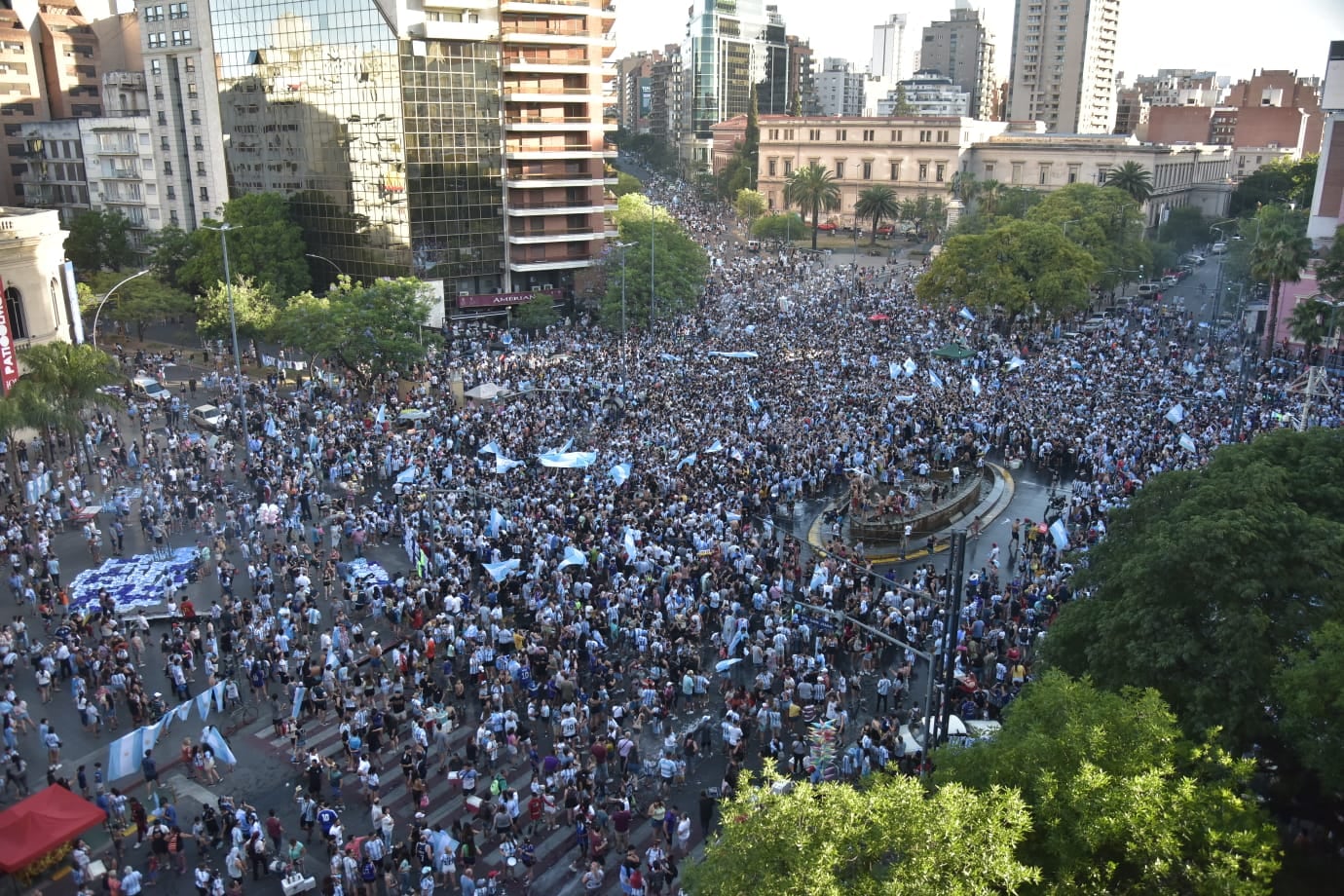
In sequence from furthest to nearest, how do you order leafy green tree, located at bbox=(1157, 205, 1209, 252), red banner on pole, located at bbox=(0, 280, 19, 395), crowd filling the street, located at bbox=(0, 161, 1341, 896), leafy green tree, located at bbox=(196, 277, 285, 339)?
1. leafy green tree, located at bbox=(1157, 205, 1209, 252)
2. leafy green tree, located at bbox=(196, 277, 285, 339)
3. red banner on pole, located at bbox=(0, 280, 19, 395)
4. crowd filling the street, located at bbox=(0, 161, 1341, 896)

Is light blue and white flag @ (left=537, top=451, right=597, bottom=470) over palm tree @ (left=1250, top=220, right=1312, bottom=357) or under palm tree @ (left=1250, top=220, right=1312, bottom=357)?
under

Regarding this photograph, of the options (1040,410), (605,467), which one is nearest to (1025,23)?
(1040,410)

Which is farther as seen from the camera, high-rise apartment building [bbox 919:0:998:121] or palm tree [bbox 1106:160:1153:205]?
high-rise apartment building [bbox 919:0:998:121]

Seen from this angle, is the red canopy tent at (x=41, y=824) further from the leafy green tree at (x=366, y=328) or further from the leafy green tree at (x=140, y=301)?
the leafy green tree at (x=140, y=301)

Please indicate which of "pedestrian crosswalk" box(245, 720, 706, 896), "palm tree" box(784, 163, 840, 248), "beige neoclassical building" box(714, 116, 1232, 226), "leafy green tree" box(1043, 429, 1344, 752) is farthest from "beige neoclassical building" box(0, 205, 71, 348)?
"beige neoclassical building" box(714, 116, 1232, 226)

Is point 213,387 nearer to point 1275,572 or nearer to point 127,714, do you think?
point 127,714

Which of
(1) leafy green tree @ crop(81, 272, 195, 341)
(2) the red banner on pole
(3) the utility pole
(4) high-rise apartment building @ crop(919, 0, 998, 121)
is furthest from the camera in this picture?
(4) high-rise apartment building @ crop(919, 0, 998, 121)

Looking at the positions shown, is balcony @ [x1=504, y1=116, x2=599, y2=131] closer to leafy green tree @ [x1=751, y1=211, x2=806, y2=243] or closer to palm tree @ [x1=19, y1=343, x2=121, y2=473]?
palm tree @ [x1=19, y1=343, x2=121, y2=473]
